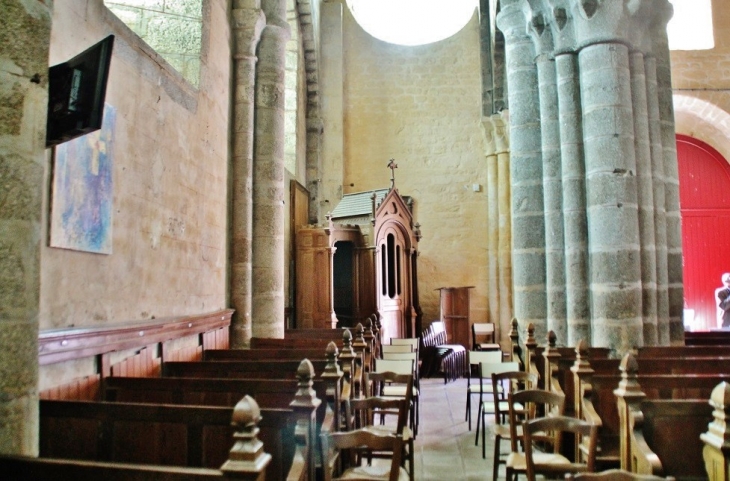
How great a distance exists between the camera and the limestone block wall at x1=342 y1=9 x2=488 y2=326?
1288cm

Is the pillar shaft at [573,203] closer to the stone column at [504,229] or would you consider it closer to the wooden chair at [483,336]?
the wooden chair at [483,336]

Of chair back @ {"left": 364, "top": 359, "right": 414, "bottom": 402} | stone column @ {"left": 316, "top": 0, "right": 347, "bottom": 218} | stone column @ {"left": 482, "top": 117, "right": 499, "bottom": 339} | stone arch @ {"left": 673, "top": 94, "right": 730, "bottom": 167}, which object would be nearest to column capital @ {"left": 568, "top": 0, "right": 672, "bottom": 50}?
chair back @ {"left": 364, "top": 359, "right": 414, "bottom": 402}

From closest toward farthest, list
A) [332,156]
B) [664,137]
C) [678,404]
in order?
1. [678,404]
2. [664,137]
3. [332,156]

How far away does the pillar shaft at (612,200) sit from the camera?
5891 millimetres

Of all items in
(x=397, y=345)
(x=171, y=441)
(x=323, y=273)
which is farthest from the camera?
(x=323, y=273)

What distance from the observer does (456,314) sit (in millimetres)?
11102

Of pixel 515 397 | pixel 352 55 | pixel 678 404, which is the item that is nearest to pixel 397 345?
pixel 515 397

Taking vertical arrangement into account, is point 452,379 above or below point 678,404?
below

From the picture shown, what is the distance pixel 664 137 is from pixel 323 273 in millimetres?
5227

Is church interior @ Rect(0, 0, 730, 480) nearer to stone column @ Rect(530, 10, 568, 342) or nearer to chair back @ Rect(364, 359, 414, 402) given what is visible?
stone column @ Rect(530, 10, 568, 342)

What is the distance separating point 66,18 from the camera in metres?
3.74

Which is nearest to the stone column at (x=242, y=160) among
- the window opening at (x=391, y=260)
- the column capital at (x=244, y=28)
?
the column capital at (x=244, y=28)

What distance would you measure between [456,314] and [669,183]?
5290mm

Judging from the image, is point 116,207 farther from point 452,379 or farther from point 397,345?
point 452,379
